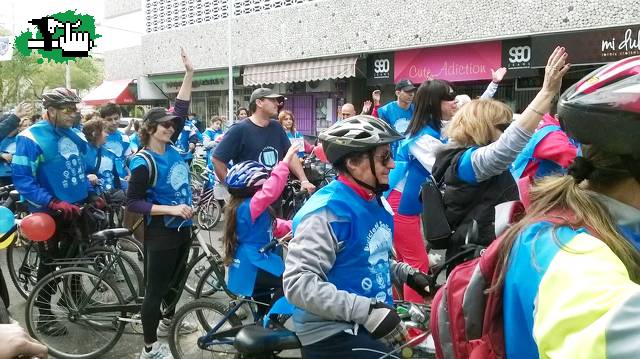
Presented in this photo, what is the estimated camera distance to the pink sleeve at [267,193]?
11.9 feet

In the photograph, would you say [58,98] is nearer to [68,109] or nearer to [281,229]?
[68,109]

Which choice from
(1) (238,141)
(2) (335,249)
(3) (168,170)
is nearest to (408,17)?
(1) (238,141)

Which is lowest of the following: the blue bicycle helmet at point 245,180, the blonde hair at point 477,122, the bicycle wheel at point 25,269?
the bicycle wheel at point 25,269

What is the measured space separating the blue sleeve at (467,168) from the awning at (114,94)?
2505cm

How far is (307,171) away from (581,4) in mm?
7112

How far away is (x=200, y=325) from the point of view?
4031mm

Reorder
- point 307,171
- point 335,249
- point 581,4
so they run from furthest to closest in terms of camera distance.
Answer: point 581,4 → point 307,171 → point 335,249

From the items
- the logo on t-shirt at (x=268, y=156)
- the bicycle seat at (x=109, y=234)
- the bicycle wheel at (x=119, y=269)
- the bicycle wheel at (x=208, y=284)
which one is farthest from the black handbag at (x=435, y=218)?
the bicycle seat at (x=109, y=234)

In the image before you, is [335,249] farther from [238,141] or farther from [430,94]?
[238,141]

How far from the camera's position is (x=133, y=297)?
454cm

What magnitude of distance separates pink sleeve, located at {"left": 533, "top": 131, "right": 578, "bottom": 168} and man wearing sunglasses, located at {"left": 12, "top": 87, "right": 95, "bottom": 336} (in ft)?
12.8

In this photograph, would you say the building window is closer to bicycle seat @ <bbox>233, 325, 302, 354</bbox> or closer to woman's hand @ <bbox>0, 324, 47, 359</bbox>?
bicycle seat @ <bbox>233, 325, 302, 354</bbox>

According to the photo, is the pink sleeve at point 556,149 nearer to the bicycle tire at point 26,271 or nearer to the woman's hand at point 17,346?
the woman's hand at point 17,346

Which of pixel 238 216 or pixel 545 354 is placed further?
pixel 238 216
